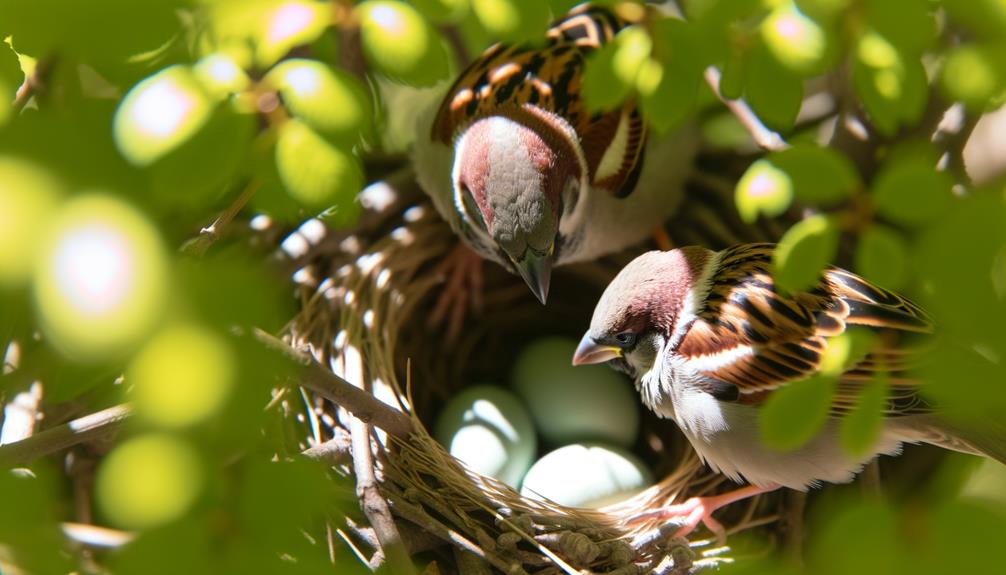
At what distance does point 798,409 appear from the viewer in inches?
23.5

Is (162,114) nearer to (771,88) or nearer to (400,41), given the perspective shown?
(400,41)

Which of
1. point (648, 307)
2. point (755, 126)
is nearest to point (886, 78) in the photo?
point (648, 307)

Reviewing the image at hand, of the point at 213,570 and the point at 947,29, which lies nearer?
the point at 213,570

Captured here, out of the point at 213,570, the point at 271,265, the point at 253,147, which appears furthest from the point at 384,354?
the point at 213,570

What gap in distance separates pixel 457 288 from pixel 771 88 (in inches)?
47.3

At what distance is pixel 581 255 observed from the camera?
5.79 ft

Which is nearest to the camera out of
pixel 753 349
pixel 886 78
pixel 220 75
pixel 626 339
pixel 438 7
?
pixel 220 75

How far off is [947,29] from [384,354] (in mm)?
1102

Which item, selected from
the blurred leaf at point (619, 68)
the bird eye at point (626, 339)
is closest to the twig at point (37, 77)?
the blurred leaf at point (619, 68)

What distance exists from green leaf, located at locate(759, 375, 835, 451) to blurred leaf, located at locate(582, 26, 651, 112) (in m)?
0.40

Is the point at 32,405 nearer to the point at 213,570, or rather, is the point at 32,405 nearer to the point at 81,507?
the point at 81,507

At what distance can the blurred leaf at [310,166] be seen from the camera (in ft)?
1.95

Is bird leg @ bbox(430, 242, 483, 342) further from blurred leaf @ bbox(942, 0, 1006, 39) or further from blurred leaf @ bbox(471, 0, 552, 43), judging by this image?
blurred leaf @ bbox(942, 0, 1006, 39)

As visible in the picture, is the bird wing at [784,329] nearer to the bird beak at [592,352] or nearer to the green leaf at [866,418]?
the bird beak at [592,352]
